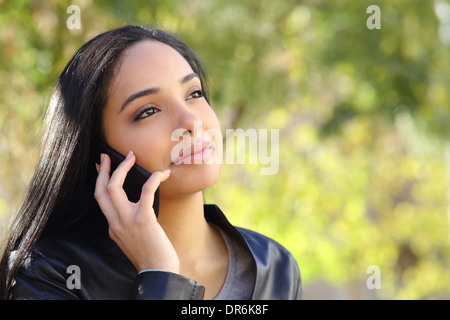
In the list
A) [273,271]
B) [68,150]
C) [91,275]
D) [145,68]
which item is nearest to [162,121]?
[145,68]

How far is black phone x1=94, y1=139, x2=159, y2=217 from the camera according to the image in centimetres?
180

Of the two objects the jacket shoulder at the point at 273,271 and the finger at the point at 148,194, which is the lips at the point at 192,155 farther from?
the jacket shoulder at the point at 273,271

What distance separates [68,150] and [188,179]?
14.8 inches

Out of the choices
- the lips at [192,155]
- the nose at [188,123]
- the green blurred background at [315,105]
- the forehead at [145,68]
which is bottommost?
the lips at [192,155]

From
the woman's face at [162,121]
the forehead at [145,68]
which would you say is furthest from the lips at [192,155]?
the forehead at [145,68]

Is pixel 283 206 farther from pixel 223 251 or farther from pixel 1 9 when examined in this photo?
pixel 223 251

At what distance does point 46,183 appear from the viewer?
186 cm

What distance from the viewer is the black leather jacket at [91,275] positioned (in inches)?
63.4

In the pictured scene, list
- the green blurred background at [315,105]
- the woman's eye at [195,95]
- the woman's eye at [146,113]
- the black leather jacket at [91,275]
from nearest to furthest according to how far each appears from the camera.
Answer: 1. the black leather jacket at [91,275]
2. the woman's eye at [146,113]
3. the woman's eye at [195,95]
4. the green blurred background at [315,105]

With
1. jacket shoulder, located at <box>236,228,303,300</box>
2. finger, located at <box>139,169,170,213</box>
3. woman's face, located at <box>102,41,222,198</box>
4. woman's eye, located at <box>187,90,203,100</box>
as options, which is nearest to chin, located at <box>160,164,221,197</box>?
woman's face, located at <box>102,41,222,198</box>

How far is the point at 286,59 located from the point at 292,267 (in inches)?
196

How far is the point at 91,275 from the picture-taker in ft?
5.86

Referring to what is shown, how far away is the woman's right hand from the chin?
53mm

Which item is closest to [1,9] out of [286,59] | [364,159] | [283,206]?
[286,59]
